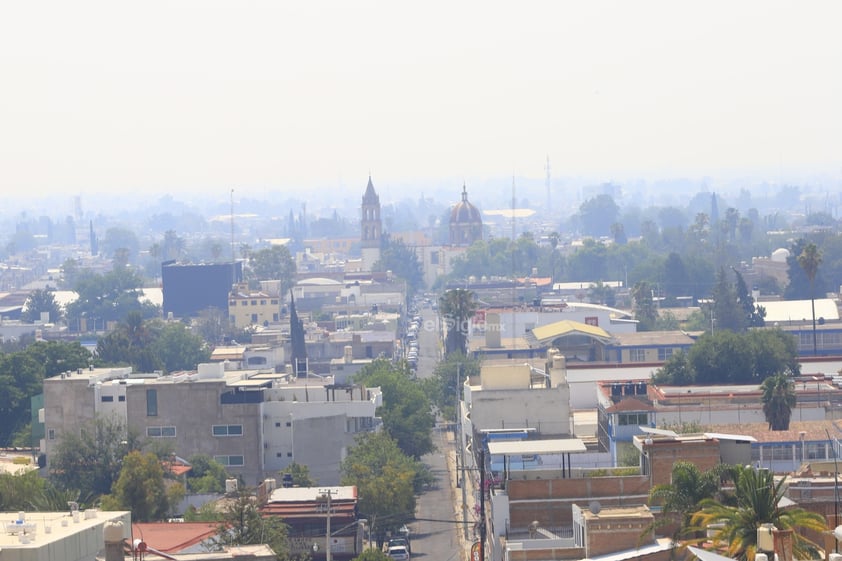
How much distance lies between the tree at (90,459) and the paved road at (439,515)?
833 cm

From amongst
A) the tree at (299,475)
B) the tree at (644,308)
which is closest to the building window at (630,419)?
the tree at (299,475)

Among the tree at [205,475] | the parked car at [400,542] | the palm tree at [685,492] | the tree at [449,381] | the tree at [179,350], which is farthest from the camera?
the tree at [179,350]

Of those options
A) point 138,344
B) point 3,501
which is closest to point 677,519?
point 3,501

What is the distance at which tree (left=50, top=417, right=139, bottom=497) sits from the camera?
185ft

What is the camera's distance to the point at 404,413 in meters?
72.7

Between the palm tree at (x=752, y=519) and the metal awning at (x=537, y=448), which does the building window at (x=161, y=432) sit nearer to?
the metal awning at (x=537, y=448)

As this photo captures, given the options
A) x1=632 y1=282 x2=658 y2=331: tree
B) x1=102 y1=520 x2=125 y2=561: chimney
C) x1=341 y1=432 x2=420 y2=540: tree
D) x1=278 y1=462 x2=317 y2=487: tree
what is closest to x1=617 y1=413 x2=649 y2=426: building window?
x1=341 y1=432 x2=420 y2=540: tree

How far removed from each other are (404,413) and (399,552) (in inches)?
756

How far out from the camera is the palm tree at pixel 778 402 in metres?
62.8

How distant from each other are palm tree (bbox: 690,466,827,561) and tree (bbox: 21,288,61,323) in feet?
438

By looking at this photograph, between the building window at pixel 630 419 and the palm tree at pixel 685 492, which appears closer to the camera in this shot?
the palm tree at pixel 685 492

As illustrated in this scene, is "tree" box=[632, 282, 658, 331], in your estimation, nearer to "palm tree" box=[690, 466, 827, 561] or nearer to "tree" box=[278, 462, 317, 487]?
"tree" box=[278, 462, 317, 487]

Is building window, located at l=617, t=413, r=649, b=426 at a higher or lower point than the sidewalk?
higher

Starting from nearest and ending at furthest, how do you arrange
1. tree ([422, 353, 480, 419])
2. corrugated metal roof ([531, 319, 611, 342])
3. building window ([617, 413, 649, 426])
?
building window ([617, 413, 649, 426]), tree ([422, 353, 480, 419]), corrugated metal roof ([531, 319, 611, 342])
